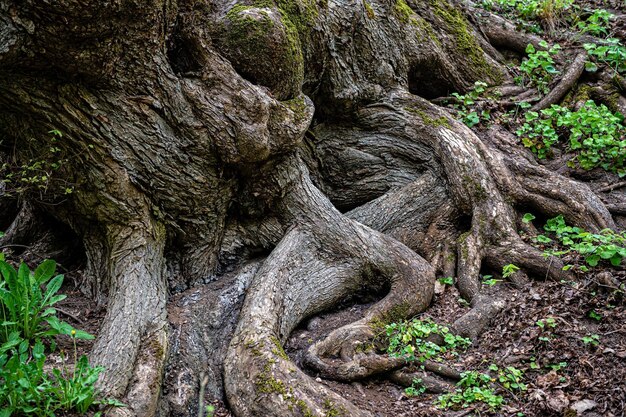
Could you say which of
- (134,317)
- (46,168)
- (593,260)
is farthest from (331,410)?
(46,168)

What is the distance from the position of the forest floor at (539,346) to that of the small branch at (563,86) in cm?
285

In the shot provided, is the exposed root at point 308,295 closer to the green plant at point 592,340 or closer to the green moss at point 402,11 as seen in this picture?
the green plant at point 592,340

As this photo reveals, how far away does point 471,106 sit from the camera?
6984 millimetres

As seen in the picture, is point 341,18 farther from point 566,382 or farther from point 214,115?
point 566,382

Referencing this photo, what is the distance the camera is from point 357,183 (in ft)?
21.4

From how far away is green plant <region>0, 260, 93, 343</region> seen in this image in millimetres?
3396

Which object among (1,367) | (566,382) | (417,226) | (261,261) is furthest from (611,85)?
(1,367)

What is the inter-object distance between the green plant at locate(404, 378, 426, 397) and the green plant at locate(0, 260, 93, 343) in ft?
7.64

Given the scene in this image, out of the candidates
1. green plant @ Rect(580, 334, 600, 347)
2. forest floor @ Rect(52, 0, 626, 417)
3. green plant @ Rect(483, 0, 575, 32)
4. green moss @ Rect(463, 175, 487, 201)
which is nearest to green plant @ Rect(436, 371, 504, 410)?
forest floor @ Rect(52, 0, 626, 417)

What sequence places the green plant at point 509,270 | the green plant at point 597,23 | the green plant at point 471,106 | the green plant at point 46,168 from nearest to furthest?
the green plant at point 46,168 → the green plant at point 509,270 → the green plant at point 471,106 → the green plant at point 597,23

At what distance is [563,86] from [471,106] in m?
1.17

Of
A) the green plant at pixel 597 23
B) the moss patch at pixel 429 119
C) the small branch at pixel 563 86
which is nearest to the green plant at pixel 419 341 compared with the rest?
the moss patch at pixel 429 119

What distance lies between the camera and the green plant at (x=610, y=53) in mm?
6902

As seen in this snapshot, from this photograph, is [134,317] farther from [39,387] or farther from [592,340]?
[592,340]
